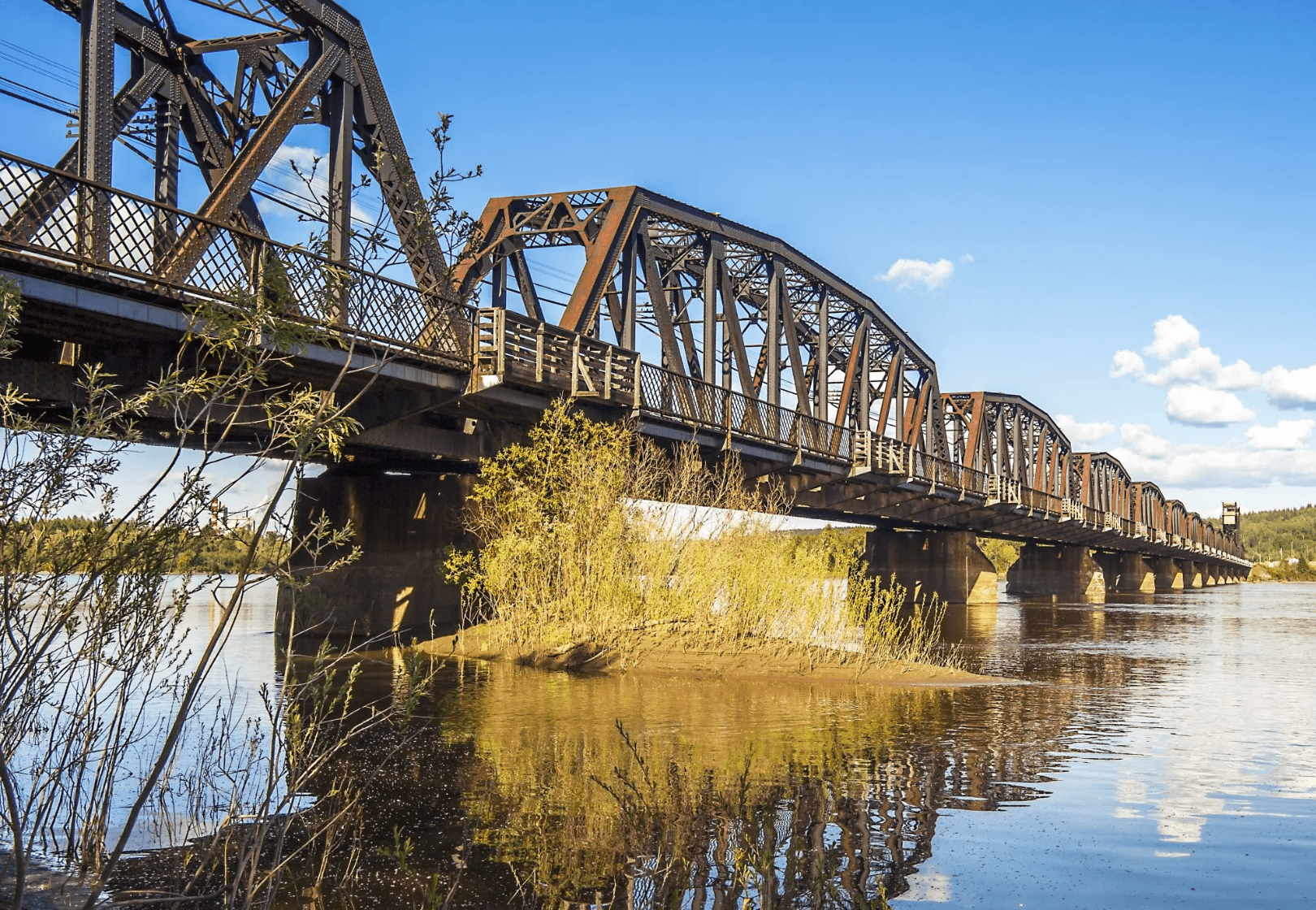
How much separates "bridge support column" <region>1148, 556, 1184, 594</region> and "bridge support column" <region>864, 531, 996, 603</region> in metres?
74.3

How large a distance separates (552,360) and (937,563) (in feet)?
157

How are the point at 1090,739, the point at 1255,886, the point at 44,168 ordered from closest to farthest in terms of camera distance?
the point at 1255,886 < the point at 44,168 < the point at 1090,739

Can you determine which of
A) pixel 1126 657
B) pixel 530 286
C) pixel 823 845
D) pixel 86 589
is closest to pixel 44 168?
pixel 86 589

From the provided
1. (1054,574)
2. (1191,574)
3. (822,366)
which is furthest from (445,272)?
(1191,574)

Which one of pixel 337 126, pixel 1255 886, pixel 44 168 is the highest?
pixel 337 126

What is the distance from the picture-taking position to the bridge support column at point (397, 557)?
28234 mm

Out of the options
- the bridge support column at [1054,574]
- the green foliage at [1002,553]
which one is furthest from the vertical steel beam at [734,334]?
the green foliage at [1002,553]

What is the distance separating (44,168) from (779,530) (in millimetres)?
16305

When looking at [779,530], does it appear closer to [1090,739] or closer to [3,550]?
[1090,739]

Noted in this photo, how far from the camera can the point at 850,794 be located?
1199 cm

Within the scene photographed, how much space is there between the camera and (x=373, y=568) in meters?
28.5

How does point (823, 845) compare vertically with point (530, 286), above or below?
below

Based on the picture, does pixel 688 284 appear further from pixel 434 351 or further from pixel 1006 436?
pixel 1006 436

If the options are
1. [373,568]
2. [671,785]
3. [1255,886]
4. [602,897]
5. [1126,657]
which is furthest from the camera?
[1126,657]
